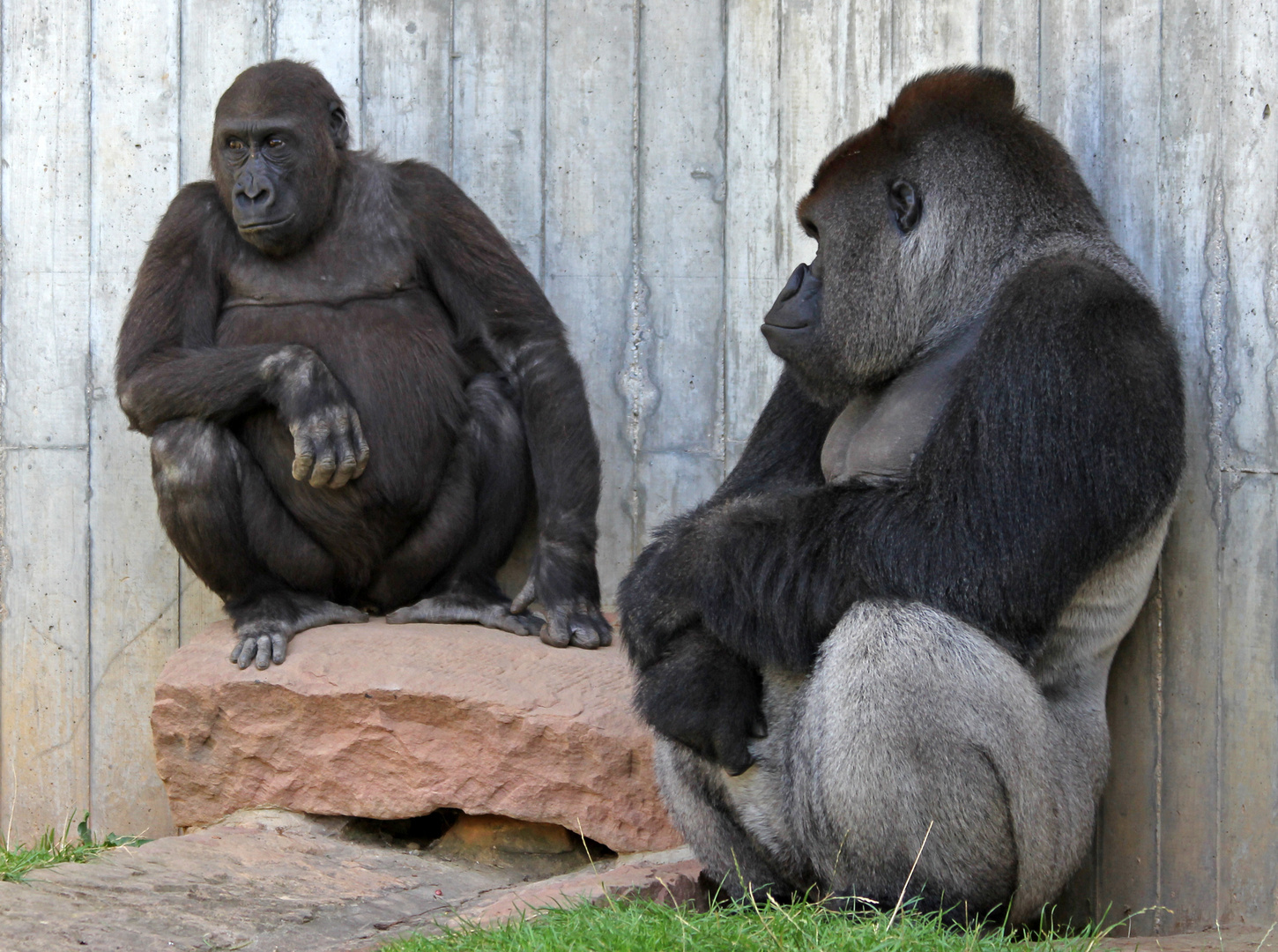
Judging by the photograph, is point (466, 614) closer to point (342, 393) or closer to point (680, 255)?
point (342, 393)

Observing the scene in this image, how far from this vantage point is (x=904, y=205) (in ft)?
9.14

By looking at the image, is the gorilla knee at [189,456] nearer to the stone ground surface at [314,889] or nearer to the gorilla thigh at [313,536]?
the gorilla thigh at [313,536]

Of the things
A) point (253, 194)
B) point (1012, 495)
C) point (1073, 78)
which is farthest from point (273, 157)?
point (1012, 495)

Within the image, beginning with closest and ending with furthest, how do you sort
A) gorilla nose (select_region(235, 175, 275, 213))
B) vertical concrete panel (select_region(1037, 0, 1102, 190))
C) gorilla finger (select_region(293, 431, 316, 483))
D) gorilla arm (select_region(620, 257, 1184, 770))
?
gorilla arm (select_region(620, 257, 1184, 770)) → vertical concrete panel (select_region(1037, 0, 1102, 190)) → gorilla finger (select_region(293, 431, 316, 483)) → gorilla nose (select_region(235, 175, 275, 213))

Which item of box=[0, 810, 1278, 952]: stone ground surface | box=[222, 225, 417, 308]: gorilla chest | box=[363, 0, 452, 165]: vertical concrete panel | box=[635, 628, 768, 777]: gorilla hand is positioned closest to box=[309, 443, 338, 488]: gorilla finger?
box=[222, 225, 417, 308]: gorilla chest

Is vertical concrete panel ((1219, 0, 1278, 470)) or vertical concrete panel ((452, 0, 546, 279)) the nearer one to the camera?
vertical concrete panel ((1219, 0, 1278, 470))

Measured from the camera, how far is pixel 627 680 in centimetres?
369

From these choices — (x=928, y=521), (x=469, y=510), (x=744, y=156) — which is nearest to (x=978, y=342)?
(x=928, y=521)

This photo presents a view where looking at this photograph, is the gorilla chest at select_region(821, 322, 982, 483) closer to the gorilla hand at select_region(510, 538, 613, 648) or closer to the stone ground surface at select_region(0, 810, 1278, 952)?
the stone ground surface at select_region(0, 810, 1278, 952)

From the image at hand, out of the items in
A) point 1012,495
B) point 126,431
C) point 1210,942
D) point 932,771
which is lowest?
point 1210,942

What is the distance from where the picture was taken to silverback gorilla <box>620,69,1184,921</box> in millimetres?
2453

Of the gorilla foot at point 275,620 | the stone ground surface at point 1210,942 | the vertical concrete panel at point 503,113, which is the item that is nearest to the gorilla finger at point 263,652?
the gorilla foot at point 275,620

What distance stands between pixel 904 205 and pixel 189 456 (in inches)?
85.1

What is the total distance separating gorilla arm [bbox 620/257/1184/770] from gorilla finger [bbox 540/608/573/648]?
1.29 m
